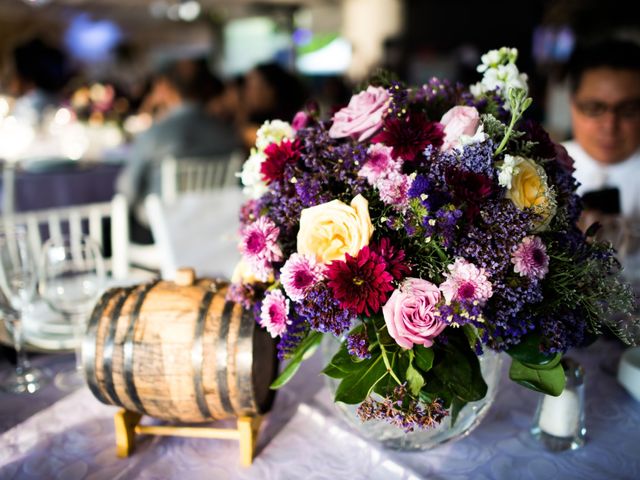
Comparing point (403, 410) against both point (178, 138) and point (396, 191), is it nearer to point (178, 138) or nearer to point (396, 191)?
point (396, 191)

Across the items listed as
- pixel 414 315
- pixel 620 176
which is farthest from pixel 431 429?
pixel 620 176

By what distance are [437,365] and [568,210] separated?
342 millimetres

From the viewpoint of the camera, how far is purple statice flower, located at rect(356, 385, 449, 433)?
0.79 m

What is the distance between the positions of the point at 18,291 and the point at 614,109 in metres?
1.84

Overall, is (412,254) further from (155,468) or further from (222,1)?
(222,1)

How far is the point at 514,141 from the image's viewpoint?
0.92m

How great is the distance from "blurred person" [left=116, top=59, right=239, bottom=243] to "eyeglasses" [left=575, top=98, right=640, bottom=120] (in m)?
2.42

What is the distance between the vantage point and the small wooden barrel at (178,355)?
37.6 inches

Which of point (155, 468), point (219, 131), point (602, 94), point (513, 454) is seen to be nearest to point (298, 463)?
point (155, 468)

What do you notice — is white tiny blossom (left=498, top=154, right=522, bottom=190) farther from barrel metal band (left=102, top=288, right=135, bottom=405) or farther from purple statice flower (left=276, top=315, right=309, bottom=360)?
barrel metal band (left=102, top=288, right=135, bottom=405)

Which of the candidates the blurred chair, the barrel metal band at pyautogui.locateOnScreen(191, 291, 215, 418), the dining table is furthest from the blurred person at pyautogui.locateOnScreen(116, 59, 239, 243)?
the barrel metal band at pyautogui.locateOnScreen(191, 291, 215, 418)

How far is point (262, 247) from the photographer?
2.85 ft

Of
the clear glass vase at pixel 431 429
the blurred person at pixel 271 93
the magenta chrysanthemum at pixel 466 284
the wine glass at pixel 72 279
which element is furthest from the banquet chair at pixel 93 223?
the blurred person at pixel 271 93

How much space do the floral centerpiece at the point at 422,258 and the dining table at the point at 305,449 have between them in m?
0.16
